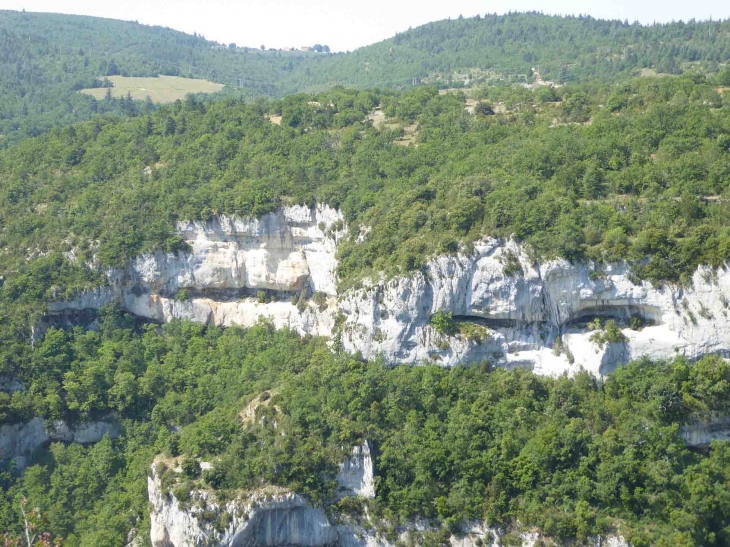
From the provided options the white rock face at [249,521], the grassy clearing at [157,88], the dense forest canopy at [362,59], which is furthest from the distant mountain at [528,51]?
the white rock face at [249,521]

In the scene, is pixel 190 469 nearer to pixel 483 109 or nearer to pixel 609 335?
pixel 609 335

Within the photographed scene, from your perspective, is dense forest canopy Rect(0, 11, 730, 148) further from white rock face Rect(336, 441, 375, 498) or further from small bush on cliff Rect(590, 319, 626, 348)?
white rock face Rect(336, 441, 375, 498)

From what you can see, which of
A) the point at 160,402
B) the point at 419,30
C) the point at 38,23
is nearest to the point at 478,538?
the point at 160,402

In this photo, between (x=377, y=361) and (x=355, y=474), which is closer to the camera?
(x=355, y=474)

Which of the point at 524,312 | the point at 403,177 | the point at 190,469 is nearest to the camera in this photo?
the point at 190,469

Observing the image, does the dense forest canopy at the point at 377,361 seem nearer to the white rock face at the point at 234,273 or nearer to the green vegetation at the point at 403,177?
the green vegetation at the point at 403,177

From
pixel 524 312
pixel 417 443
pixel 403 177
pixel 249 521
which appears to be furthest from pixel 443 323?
pixel 249 521

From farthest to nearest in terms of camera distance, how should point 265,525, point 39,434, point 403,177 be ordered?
point 403,177, point 39,434, point 265,525

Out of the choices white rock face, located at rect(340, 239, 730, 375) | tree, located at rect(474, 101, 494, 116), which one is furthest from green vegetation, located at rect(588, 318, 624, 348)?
tree, located at rect(474, 101, 494, 116)
